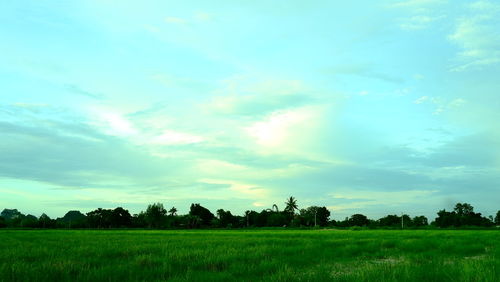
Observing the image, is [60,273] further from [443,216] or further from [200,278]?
[443,216]

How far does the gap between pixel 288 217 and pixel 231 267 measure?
108 m

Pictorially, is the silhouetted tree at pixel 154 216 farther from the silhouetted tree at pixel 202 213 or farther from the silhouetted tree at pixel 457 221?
the silhouetted tree at pixel 457 221

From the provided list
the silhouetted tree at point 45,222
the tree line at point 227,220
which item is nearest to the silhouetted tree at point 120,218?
the tree line at point 227,220

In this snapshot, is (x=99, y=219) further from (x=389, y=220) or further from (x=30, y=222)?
(x=389, y=220)

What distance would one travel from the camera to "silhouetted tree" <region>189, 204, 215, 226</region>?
107394 millimetres

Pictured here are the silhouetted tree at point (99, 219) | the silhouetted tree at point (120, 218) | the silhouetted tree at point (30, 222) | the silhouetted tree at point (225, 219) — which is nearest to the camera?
the silhouetted tree at point (30, 222)

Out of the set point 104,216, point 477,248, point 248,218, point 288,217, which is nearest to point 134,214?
point 104,216

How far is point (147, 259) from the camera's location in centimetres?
902

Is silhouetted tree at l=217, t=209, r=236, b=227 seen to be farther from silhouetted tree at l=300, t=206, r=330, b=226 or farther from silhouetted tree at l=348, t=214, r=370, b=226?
silhouetted tree at l=348, t=214, r=370, b=226

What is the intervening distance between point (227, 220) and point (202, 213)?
27.9 ft

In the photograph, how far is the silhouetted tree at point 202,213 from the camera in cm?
10739

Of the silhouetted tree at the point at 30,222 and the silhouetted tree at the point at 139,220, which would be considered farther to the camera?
the silhouetted tree at the point at 139,220

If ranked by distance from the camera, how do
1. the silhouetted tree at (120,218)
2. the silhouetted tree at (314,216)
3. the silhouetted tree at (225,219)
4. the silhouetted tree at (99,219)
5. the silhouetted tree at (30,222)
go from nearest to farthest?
the silhouetted tree at (30,222) < the silhouetted tree at (99,219) < the silhouetted tree at (120,218) < the silhouetted tree at (225,219) < the silhouetted tree at (314,216)

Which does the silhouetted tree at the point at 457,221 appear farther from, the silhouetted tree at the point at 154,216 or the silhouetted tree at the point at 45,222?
the silhouetted tree at the point at 45,222
